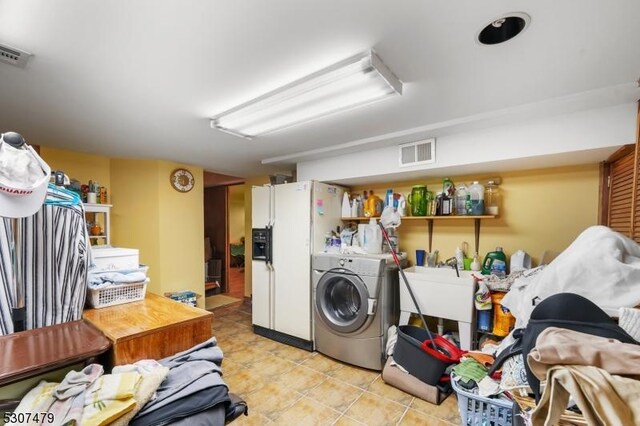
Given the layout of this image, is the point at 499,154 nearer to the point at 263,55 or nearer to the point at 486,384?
the point at 486,384

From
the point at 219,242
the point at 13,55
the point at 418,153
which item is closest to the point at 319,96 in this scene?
the point at 418,153

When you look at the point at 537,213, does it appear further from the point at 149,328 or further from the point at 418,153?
the point at 149,328

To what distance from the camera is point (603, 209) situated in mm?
2133

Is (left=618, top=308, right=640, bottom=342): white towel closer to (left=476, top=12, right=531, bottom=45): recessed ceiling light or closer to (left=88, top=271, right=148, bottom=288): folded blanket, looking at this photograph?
(left=476, top=12, right=531, bottom=45): recessed ceiling light

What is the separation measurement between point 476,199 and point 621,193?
0.90 m

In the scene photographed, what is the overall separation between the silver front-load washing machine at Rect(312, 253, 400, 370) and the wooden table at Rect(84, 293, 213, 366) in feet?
4.88

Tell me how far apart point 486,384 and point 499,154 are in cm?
158

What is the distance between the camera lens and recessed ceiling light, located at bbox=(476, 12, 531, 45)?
1002mm

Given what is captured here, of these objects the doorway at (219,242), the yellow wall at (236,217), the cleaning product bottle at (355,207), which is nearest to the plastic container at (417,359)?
the cleaning product bottle at (355,207)

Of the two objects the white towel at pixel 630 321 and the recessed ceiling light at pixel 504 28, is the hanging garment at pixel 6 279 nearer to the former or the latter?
the recessed ceiling light at pixel 504 28

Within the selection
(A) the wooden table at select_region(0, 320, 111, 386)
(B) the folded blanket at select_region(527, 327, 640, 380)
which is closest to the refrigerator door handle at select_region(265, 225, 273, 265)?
(A) the wooden table at select_region(0, 320, 111, 386)

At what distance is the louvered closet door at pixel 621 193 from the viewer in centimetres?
173

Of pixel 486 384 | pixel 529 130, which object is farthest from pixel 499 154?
pixel 486 384

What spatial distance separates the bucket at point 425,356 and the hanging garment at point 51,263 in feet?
7.09
